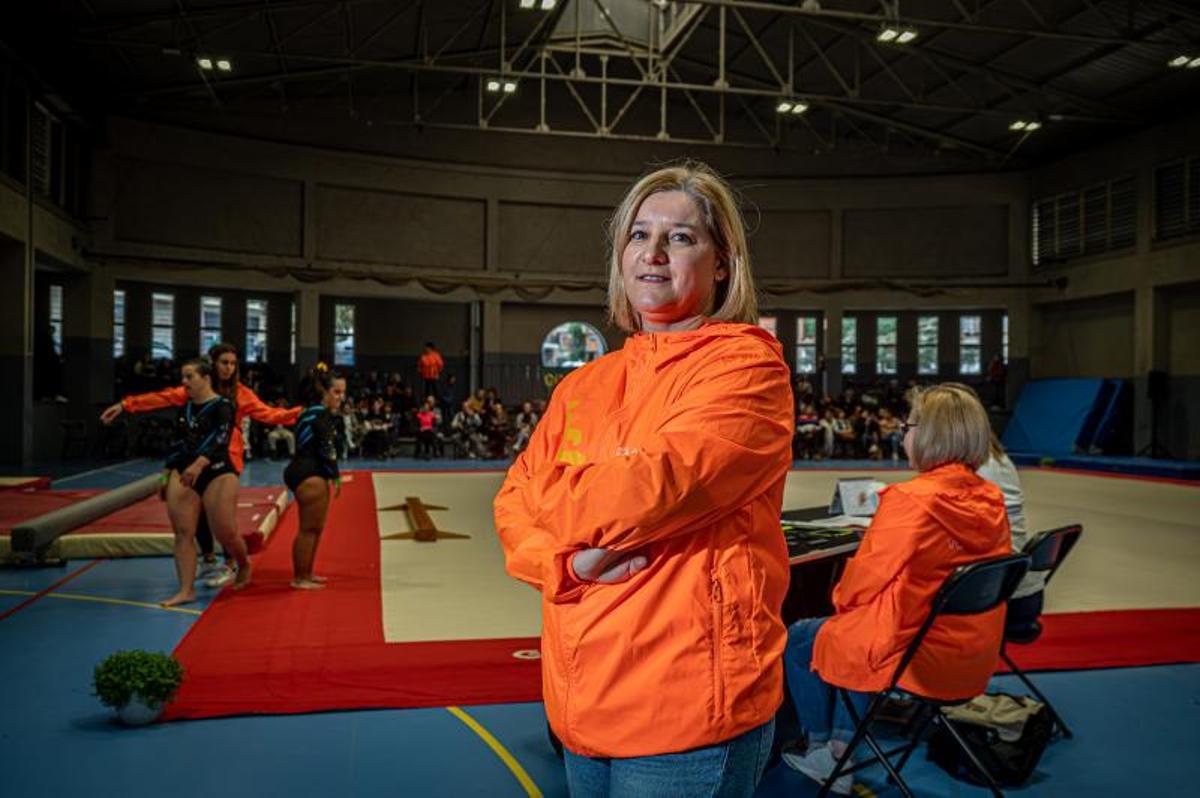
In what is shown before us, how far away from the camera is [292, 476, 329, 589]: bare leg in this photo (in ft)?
21.2

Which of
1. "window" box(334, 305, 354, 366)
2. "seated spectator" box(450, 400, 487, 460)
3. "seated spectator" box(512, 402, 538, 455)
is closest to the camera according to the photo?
"seated spectator" box(450, 400, 487, 460)

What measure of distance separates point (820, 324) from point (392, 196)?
47.5 ft

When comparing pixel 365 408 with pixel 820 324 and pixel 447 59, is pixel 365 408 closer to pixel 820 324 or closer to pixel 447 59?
pixel 447 59

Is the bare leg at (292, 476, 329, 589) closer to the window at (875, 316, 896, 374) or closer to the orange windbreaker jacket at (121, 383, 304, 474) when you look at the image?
the orange windbreaker jacket at (121, 383, 304, 474)

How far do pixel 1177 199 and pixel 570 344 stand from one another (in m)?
15.8

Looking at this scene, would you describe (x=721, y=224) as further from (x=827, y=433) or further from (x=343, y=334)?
(x=343, y=334)

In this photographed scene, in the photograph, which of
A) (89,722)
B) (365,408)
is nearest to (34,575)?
(89,722)

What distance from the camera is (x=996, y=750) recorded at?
3.42m

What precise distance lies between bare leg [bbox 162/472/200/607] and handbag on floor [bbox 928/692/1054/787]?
4883 mm

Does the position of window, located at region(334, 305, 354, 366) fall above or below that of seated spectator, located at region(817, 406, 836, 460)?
above

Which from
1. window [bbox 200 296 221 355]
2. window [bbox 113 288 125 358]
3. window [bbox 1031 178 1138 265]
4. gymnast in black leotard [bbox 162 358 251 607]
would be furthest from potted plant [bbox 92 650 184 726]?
window [bbox 200 296 221 355]

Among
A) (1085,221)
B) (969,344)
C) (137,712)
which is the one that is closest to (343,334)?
(969,344)

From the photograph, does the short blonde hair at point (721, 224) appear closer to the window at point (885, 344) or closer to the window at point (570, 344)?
the window at point (570, 344)

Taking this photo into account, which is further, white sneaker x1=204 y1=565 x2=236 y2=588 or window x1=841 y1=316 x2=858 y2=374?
window x1=841 y1=316 x2=858 y2=374
